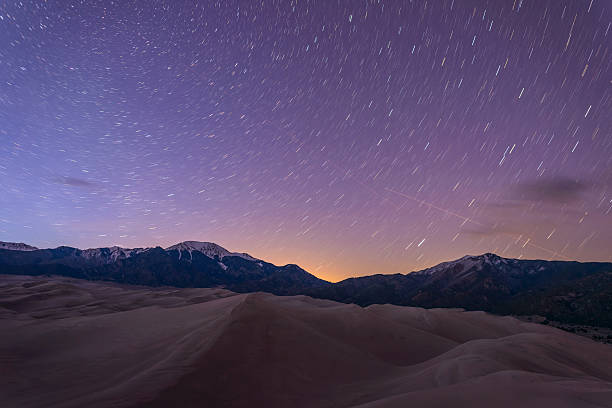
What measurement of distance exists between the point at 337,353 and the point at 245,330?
609 cm

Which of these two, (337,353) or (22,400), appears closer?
(22,400)

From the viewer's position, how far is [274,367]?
16.6 meters

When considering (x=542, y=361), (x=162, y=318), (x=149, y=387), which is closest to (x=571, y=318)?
(x=542, y=361)

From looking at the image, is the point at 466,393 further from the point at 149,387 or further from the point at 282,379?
the point at 149,387

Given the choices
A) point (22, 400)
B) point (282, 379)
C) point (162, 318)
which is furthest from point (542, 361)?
point (162, 318)

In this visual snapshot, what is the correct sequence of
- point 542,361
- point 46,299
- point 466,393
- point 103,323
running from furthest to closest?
1. point 46,299
2. point 103,323
3. point 542,361
4. point 466,393

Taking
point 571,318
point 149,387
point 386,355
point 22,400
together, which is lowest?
point 22,400

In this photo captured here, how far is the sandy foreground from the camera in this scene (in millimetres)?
10602

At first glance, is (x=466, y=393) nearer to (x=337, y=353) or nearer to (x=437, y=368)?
(x=437, y=368)

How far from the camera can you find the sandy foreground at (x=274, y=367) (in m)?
10.6

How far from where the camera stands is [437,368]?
15.6 m

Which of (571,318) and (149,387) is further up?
(571,318)

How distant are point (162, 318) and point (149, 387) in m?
22.8

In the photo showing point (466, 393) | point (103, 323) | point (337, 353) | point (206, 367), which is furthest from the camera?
point (103, 323)
